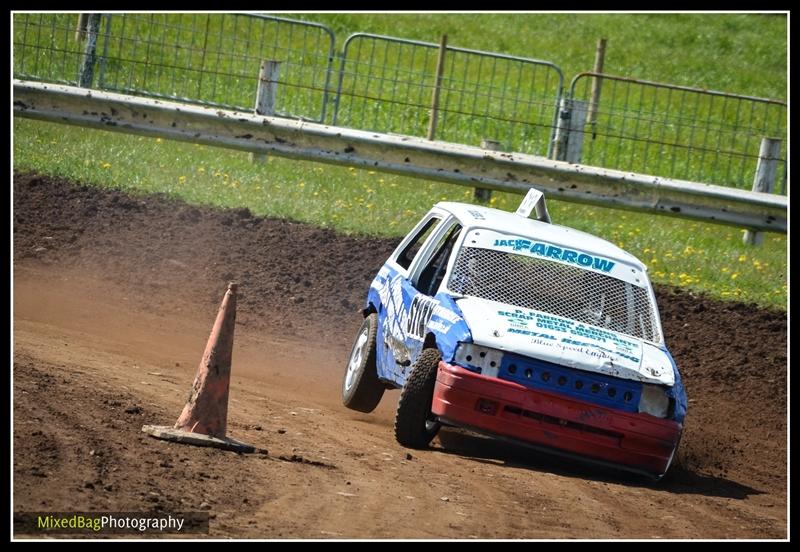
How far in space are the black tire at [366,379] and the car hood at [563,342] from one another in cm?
119

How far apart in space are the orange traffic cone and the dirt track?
0.77 ft

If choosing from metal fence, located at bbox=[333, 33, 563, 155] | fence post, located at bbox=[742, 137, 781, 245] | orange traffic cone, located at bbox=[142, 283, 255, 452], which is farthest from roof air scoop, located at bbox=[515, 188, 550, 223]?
fence post, located at bbox=[742, 137, 781, 245]

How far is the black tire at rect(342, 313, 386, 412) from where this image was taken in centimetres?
981

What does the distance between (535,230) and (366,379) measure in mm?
1705

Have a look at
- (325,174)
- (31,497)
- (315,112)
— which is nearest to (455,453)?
(31,497)

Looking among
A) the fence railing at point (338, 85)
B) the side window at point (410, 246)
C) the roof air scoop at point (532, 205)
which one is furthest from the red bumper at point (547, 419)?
the fence railing at point (338, 85)

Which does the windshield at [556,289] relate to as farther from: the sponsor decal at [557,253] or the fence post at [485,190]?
the fence post at [485,190]

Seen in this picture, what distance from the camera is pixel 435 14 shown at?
32844 mm

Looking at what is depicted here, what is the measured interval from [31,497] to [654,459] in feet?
13.5

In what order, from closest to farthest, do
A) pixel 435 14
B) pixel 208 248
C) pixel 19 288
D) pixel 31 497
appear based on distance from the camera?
1. pixel 31 497
2. pixel 19 288
3. pixel 208 248
4. pixel 435 14

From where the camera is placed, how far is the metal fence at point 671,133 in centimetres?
1698

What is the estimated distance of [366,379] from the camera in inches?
387

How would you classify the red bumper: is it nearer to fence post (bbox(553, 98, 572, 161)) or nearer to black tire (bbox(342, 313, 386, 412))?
black tire (bbox(342, 313, 386, 412))

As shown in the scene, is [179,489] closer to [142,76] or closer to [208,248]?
[208,248]
